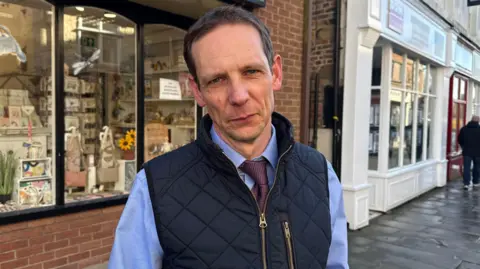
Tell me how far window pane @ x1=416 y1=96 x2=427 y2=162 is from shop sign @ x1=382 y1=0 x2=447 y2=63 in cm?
110

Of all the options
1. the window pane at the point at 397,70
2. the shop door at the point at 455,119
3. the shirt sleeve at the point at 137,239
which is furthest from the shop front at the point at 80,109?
the shop door at the point at 455,119

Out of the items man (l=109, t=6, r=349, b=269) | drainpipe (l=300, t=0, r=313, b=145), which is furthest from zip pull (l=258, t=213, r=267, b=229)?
drainpipe (l=300, t=0, r=313, b=145)

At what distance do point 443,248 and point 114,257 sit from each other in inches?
232

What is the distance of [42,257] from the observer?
148 inches

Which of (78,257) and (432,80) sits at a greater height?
(432,80)

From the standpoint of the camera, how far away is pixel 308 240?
4.47ft

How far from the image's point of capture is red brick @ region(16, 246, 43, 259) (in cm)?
359

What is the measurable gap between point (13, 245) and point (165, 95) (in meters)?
2.52

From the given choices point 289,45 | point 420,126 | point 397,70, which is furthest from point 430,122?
point 289,45

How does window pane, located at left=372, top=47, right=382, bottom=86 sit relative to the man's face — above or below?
above

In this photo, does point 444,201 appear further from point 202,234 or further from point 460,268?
point 202,234

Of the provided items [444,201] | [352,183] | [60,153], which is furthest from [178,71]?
[444,201]

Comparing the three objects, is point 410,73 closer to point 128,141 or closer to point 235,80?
point 128,141

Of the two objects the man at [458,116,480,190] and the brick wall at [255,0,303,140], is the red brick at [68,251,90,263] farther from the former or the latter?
the man at [458,116,480,190]
